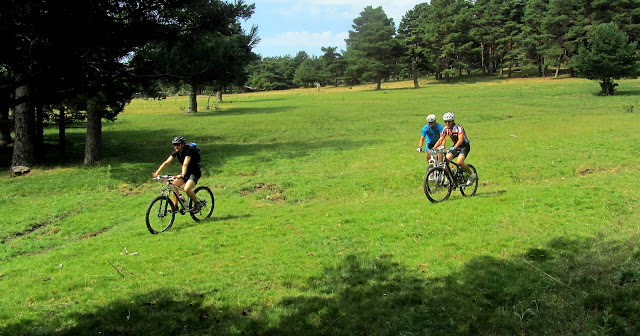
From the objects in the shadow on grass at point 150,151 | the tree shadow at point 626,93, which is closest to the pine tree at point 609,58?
the tree shadow at point 626,93

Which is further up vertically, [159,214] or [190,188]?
[190,188]

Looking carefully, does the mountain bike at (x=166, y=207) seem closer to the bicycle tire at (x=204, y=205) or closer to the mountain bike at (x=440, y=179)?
the bicycle tire at (x=204, y=205)

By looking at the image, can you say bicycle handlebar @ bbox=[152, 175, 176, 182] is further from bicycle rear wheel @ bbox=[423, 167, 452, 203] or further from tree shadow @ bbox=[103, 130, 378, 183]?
tree shadow @ bbox=[103, 130, 378, 183]

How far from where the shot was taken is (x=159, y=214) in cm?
907

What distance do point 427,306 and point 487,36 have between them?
8334 cm

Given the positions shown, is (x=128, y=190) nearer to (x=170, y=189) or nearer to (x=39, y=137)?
(x=170, y=189)

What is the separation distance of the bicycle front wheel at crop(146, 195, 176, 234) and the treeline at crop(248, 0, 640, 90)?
66.2 m

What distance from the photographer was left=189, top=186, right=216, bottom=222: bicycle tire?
32.4 feet

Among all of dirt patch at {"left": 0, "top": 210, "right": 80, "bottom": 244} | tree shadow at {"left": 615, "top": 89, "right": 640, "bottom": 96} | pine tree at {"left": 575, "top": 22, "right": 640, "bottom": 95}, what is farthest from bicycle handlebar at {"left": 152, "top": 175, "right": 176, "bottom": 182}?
tree shadow at {"left": 615, "top": 89, "right": 640, "bottom": 96}

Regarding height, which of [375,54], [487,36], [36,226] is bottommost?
[36,226]

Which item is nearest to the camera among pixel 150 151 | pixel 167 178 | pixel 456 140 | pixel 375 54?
pixel 167 178

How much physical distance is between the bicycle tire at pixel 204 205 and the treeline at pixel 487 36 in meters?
65.1

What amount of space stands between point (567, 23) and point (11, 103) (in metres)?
83.8

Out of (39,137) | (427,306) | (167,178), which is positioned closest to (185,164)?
(167,178)
